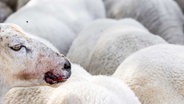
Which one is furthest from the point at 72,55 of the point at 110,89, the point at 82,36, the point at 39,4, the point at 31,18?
the point at 110,89

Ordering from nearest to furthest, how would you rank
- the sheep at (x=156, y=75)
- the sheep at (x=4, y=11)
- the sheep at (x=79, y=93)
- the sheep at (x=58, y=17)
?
the sheep at (x=79, y=93) → the sheep at (x=156, y=75) → the sheep at (x=58, y=17) → the sheep at (x=4, y=11)

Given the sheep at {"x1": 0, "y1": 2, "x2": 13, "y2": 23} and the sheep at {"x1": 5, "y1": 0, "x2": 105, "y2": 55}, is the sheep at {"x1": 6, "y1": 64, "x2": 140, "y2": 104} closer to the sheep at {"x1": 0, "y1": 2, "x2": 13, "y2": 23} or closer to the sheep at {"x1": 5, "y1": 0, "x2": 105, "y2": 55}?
the sheep at {"x1": 5, "y1": 0, "x2": 105, "y2": 55}

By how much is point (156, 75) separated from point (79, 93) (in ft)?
2.25

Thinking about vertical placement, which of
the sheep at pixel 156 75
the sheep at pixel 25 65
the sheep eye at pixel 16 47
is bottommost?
the sheep at pixel 156 75

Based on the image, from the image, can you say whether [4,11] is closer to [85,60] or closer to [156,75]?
[85,60]

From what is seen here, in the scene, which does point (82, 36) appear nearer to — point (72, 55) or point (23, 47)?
point (72, 55)

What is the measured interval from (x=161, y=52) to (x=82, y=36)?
1537mm

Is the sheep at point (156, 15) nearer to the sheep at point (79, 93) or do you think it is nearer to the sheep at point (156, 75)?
the sheep at point (156, 75)

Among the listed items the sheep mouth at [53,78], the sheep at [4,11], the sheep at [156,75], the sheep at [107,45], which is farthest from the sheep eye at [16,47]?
the sheep at [4,11]

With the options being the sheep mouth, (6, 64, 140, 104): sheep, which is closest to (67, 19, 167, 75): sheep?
(6, 64, 140, 104): sheep

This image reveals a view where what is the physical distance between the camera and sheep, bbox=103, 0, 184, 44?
5383mm

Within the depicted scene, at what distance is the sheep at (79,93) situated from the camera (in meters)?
2.67

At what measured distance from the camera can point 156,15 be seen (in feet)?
18.3

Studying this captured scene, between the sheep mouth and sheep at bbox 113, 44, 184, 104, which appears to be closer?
the sheep mouth
